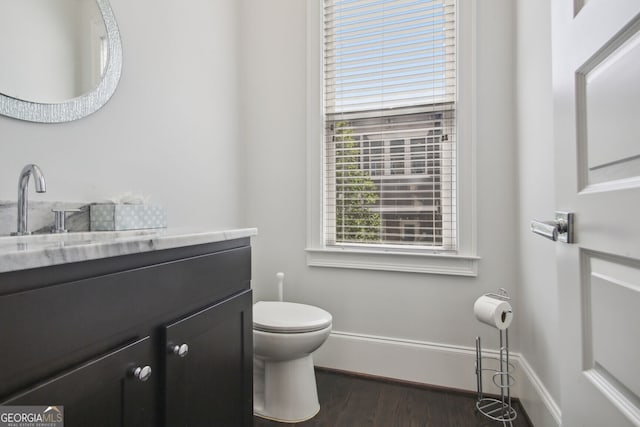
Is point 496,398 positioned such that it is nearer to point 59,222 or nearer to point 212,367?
point 212,367

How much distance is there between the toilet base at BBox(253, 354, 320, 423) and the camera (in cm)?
158

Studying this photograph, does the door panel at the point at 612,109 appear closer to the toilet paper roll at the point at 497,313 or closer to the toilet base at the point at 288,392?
the toilet paper roll at the point at 497,313

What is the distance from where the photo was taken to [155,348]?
81 centimetres

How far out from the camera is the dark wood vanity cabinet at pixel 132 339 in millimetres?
556

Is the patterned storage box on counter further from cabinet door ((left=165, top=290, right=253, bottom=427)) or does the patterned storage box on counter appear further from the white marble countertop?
cabinet door ((left=165, top=290, right=253, bottom=427))

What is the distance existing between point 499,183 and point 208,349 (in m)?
1.60

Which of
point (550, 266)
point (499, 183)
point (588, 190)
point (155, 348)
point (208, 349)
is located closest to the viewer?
point (588, 190)

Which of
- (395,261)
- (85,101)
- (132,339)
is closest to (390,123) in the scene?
(395,261)

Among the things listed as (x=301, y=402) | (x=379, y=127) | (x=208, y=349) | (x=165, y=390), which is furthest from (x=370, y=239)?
(x=165, y=390)

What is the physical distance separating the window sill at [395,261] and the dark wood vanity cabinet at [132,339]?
0.94m

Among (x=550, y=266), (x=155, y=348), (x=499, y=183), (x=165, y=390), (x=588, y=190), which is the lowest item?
(x=165, y=390)

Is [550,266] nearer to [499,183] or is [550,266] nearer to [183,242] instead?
[499,183]

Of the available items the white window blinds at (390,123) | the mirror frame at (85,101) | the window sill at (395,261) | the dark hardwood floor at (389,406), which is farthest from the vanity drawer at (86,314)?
the white window blinds at (390,123)

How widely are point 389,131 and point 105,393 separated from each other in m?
1.79
